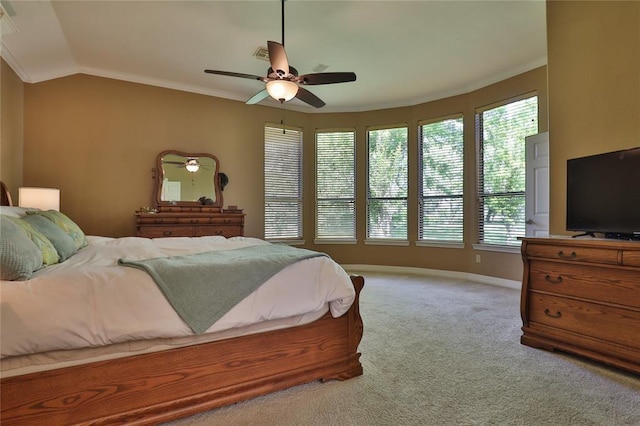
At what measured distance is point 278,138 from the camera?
18.4 ft

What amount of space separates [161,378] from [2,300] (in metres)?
0.71

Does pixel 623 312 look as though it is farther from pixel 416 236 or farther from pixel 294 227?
pixel 294 227

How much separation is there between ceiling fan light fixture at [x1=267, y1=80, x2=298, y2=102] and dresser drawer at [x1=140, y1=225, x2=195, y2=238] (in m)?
2.34

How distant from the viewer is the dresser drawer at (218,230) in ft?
14.6

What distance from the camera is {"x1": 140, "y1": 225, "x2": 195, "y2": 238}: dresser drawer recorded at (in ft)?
13.6

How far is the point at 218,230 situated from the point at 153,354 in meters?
3.10

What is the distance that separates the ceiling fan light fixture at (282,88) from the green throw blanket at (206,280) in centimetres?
168

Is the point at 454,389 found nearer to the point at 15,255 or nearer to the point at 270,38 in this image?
the point at 15,255

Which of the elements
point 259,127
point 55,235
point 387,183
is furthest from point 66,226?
point 387,183

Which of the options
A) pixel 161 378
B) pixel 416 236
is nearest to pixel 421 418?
pixel 161 378

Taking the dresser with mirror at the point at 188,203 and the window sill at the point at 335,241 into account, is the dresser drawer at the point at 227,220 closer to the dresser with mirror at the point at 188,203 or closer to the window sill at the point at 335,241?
the dresser with mirror at the point at 188,203

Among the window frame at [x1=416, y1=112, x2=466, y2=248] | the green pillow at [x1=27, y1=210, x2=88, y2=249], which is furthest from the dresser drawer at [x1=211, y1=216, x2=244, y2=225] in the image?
the window frame at [x1=416, y1=112, x2=466, y2=248]

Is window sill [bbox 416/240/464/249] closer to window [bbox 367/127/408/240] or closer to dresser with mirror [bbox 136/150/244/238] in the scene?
window [bbox 367/127/408/240]

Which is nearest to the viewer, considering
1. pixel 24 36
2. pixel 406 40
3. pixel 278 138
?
pixel 24 36
